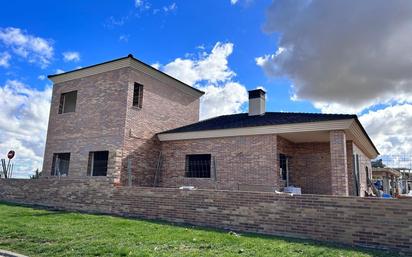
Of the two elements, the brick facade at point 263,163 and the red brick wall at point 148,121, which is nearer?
the brick facade at point 263,163

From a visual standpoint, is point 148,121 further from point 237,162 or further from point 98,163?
point 237,162

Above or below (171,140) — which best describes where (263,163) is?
below

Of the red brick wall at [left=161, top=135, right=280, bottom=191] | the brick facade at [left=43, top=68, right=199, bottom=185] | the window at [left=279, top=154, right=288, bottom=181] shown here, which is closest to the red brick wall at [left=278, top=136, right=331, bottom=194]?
the window at [left=279, top=154, right=288, bottom=181]

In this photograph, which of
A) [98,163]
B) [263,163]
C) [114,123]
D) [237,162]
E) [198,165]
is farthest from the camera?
[98,163]

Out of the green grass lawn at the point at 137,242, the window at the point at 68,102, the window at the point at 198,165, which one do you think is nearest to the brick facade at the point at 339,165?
the green grass lawn at the point at 137,242

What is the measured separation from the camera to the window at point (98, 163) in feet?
49.5

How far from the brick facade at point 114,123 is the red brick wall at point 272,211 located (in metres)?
2.51

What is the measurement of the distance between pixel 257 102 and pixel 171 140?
14.9 feet

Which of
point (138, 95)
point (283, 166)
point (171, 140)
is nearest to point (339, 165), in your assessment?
point (283, 166)

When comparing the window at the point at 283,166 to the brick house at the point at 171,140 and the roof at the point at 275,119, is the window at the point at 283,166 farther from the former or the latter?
the roof at the point at 275,119

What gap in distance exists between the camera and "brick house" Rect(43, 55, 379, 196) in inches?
495

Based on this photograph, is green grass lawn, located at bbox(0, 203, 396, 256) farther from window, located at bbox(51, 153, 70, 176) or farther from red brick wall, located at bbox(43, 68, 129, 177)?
window, located at bbox(51, 153, 70, 176)

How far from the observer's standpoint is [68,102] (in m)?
18.1

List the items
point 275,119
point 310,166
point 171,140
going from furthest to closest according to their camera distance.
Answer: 1. point 171,140
2. point 310,166
3. point 275,119
